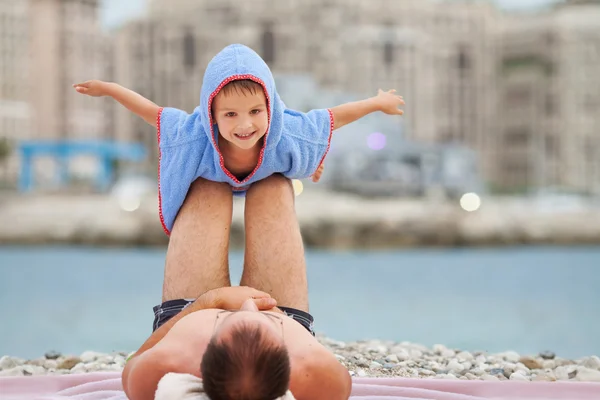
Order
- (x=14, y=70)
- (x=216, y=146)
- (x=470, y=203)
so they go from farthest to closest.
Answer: (x=14, y=70) < (x=470, y=203) < (x=216, y=146)

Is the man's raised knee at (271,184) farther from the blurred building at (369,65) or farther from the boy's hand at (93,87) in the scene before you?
the blurred building at (369,65)

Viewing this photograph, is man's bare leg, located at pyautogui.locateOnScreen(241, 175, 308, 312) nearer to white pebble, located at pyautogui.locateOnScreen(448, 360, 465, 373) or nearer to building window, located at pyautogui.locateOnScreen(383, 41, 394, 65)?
white pebble, located at pyautogui.locateOnScreen(448, 360, 465, 373)

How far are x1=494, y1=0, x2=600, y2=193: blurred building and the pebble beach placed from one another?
Answer: 41.6 m

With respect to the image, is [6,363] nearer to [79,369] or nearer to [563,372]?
[79,369]

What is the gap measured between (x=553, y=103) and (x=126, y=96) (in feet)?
150

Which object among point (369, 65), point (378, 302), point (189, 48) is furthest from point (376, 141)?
point (378, 302)

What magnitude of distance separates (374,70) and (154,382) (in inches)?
1553

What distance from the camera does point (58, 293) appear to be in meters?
11.3

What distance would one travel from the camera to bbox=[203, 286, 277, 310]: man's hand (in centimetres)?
182

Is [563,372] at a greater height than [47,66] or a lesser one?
lesser

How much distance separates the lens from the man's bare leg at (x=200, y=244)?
210cm

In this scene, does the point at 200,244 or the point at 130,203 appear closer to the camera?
the point at 200,244

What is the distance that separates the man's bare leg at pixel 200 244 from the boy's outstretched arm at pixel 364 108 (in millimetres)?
351

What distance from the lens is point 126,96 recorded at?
2.24 meters
